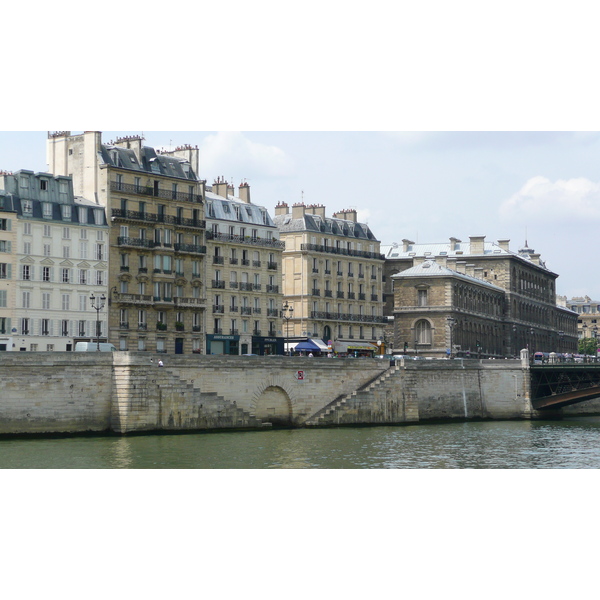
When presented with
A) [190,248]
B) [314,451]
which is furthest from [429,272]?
[314,451]

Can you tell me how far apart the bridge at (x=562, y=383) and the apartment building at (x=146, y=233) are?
944 inches

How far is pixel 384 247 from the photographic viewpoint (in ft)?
423

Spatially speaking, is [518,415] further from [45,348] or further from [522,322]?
[522,322]

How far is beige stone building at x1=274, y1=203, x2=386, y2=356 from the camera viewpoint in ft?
310

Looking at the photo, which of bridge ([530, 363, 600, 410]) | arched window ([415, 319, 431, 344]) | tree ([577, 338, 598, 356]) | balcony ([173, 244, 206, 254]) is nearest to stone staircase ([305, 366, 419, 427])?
bridge ([530, 363, 600, 410])

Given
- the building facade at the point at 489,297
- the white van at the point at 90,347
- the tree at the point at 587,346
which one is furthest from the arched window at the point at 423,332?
the tree at the point at 587,346

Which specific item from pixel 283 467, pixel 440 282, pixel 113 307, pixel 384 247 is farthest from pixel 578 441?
pixel 384 247

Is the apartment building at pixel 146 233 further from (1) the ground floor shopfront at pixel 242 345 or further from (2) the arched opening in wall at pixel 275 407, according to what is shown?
(2) the arched opening in wall at pixel 275 407

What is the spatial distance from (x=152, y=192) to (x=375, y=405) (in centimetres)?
2078

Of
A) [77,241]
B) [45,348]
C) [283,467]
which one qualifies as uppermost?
[77,241]

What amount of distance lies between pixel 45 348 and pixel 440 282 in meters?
45.3

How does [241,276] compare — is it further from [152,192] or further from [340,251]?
[340,251]

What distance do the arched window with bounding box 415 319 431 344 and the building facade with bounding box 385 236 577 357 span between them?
376 millimetres

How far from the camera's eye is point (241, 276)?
8638 cm
